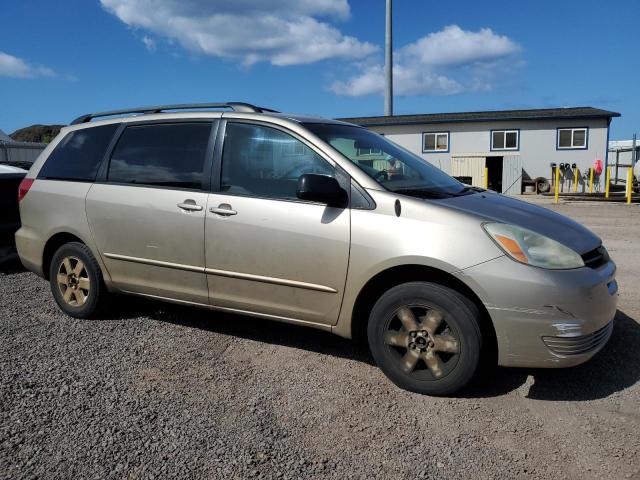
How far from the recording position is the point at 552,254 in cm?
318

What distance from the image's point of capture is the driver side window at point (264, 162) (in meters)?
3.80

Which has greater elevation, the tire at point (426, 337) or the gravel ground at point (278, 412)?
the tire at point (426, 337)

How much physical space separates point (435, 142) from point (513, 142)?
408 centimetres

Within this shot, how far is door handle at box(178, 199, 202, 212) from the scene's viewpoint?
13.2 ft

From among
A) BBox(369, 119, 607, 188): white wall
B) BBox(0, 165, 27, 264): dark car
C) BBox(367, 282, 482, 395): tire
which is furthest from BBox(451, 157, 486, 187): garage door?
BBox(367, 282, 482, 395): tire

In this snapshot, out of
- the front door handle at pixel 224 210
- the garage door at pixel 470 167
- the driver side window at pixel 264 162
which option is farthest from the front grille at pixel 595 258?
the garage door at pixel 470 167

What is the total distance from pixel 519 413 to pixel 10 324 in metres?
4.24

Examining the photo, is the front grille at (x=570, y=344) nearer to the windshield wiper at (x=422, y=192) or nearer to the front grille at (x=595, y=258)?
the front grille at (x=595, y=258)

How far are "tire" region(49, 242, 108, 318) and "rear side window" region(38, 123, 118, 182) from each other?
0.64 m

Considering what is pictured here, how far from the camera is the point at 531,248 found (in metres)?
3.17

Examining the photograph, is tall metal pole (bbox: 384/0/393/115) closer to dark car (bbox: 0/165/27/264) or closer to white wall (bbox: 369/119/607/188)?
white wall (bbox: 369/119/607/188)

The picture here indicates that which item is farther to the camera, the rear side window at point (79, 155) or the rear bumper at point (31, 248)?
the rear bumper at point (31, 248)

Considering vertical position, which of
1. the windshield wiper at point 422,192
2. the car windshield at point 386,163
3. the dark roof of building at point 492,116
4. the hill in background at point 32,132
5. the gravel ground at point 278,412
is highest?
the hill in background at point 32,132

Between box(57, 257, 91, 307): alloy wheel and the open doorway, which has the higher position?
the open doorway
